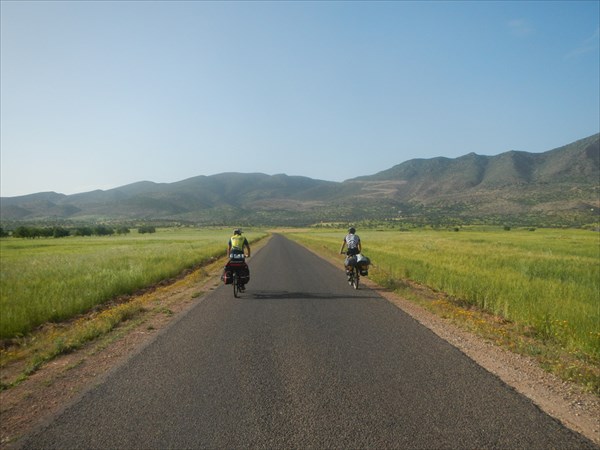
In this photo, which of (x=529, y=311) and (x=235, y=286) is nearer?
(x=529, y=311)

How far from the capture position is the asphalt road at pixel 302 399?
3975mm

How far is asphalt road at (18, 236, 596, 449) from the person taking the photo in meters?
3.97

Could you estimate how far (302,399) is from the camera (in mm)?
4844

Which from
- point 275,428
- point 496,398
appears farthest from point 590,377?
point 275,428

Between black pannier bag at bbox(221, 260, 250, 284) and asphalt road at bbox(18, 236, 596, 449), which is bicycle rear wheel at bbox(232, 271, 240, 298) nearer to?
black pannier bag at bbox(221, 260, 250, 284)

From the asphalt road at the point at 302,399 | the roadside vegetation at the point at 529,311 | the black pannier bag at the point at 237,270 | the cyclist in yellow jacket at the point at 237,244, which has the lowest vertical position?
the roadside vegetation at the point at 529,311

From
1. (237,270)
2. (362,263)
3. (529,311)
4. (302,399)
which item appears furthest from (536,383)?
(237,270)

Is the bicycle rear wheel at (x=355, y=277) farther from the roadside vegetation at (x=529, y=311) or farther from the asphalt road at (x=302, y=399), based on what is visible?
the asphalt road at (x=302, y=399)

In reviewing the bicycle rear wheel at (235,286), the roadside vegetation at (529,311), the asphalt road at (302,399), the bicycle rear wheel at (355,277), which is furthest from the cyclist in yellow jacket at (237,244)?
the roadside vegetation at (529,311)

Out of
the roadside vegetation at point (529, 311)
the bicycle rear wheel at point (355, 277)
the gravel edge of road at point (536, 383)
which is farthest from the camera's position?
the bicycle rear wheel at point (355, 277)

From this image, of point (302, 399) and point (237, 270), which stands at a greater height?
point (237, 270)

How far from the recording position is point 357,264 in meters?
14.8

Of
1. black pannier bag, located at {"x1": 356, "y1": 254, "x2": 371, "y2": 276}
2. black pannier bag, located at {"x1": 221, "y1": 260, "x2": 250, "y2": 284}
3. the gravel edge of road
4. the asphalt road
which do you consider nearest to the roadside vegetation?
the gravel edge of road

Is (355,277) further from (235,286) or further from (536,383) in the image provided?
(536,383)
